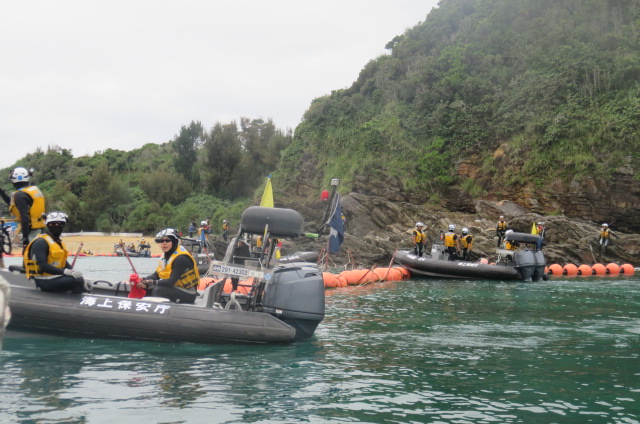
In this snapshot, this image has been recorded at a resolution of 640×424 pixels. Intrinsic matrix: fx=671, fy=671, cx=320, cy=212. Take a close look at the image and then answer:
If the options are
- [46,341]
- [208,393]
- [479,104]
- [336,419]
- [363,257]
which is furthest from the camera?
[479,104]

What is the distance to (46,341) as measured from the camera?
888 centimetres

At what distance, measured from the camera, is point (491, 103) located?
1421 inches

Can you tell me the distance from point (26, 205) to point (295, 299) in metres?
4.41

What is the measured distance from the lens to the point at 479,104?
120ft

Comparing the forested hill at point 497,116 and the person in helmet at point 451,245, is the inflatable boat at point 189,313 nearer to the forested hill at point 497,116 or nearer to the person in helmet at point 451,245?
the person in helmet at point 451,245

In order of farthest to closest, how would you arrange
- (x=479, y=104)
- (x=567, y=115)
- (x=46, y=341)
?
(x=479, y=104) → (x=567, y=115) → (x=46, y=341)

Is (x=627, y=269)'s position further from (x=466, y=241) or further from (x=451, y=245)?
(x=451, y=245)

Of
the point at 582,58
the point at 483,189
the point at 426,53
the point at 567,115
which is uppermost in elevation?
the point at 426,53

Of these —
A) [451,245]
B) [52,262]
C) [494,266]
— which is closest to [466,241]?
[451,245]

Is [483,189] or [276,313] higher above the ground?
[483,189]

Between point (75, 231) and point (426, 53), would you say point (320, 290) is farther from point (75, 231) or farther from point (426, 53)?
point (75, 231)

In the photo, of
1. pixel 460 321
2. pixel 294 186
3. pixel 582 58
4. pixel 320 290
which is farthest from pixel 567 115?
pixel 320 290

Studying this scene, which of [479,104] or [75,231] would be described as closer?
[479,104]

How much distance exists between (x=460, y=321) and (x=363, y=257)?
16.0m
